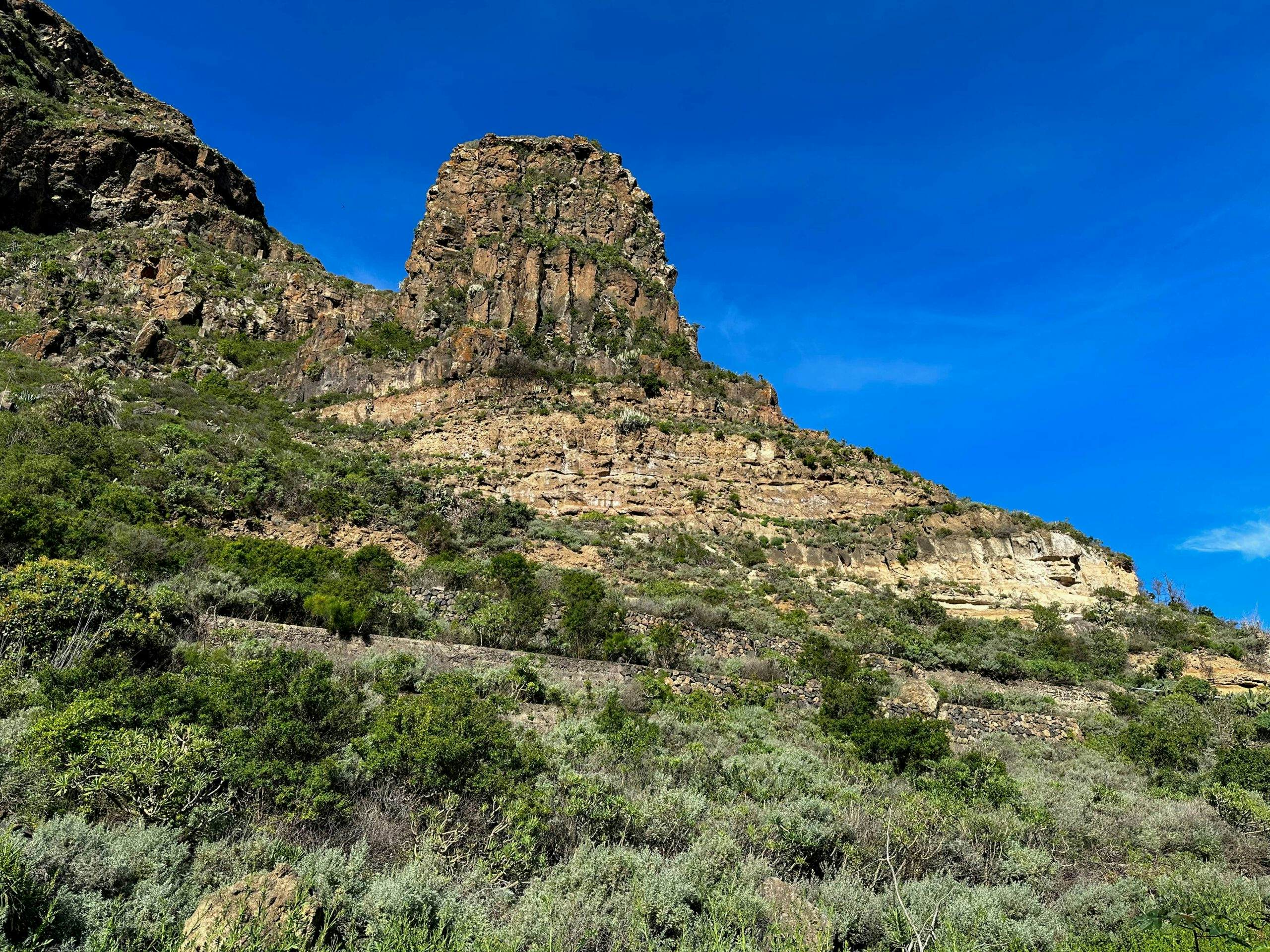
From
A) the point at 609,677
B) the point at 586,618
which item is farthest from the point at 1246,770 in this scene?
the point at 586,618

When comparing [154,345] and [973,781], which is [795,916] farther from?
[154,345]

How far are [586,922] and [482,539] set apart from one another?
2009cm

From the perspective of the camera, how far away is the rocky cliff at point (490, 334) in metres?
30.0

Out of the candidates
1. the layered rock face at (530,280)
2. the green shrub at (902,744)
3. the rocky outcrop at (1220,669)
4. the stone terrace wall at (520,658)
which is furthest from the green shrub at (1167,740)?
the layered rock face at (530,280)

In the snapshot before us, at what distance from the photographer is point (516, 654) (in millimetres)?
12758

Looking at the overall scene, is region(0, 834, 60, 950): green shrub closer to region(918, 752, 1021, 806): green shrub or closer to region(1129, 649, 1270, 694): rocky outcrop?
region(918, 752, 1021, 806): green shrub

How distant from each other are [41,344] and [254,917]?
37.4 metres

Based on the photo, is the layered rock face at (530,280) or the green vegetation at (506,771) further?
the layered rock face at (530,280)

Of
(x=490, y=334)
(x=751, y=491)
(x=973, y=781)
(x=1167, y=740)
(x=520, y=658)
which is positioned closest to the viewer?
(x=973, y=781)

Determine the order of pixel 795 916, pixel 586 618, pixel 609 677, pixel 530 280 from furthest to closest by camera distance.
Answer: pixel 530 280
pixel 586 618
pixel 609 677
pixel 795 916

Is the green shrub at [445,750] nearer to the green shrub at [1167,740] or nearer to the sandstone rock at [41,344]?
the green shrub at [1167,740]

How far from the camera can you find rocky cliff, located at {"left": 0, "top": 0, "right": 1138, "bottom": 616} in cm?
3003

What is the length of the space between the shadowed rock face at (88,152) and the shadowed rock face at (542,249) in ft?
51.7

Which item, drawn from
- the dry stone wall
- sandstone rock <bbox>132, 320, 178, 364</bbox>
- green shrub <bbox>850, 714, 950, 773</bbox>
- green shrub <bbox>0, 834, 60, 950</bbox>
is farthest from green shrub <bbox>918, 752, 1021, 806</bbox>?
sandstone rock <bbox>132, 320, 178, 364</bbox>
